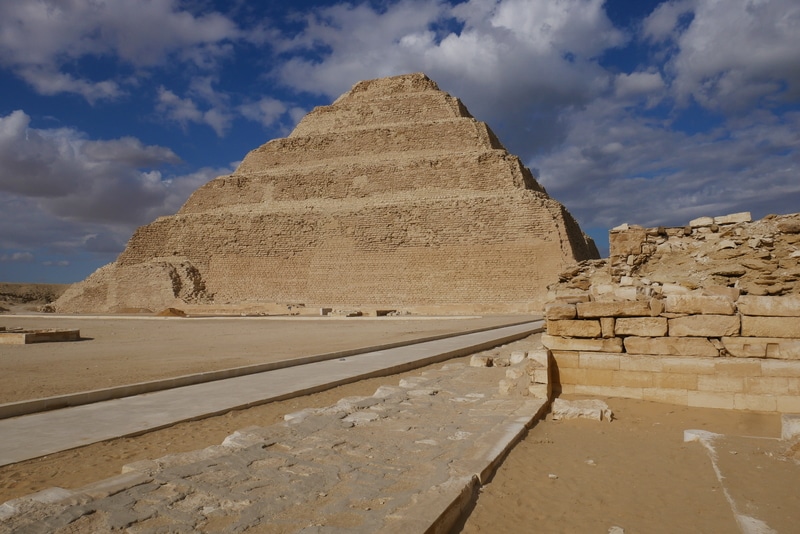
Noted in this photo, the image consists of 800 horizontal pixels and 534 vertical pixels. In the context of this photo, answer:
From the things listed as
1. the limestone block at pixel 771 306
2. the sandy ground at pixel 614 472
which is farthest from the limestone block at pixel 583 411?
the limestone block at pixel 771 306

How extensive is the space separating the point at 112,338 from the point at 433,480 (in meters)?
13.3

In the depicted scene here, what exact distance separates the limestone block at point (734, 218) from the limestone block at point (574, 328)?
4239mm

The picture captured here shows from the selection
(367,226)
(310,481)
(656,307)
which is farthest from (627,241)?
(367,226)

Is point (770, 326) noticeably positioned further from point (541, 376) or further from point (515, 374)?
point (515, 374)

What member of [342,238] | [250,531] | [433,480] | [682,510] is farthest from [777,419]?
[342,238]

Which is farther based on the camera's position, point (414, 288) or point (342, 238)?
point (342, 238)

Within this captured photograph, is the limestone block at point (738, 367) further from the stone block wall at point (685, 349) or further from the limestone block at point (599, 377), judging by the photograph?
the limestone block at point (599, 377)

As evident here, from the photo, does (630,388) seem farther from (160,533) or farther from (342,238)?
(342,238)

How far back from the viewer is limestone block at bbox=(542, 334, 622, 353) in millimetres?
5480

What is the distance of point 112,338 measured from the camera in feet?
45.7

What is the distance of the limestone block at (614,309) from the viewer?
5.38 meters

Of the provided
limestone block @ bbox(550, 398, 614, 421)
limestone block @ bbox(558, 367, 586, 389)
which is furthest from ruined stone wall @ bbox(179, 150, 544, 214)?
limestone block @ bbox(550, 398, 614, 421)

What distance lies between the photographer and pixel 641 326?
17.6 feet

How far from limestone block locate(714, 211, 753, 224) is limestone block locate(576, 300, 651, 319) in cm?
402
